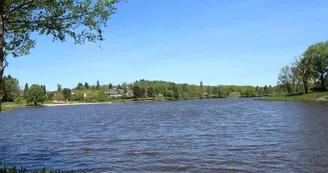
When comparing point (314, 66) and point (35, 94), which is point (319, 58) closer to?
point (314, 66)

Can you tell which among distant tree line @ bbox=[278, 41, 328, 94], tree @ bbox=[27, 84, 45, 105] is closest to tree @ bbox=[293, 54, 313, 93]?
distant tree line @ bbox=[278, 41, 328, 94]

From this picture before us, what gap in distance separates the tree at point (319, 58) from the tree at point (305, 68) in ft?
5.32

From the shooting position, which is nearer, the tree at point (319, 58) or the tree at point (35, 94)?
the tree at point (319, 58)

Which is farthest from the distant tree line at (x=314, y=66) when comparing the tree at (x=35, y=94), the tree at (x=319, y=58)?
the tree at (x=35, y=94)

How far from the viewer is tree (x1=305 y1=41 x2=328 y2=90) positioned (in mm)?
107812

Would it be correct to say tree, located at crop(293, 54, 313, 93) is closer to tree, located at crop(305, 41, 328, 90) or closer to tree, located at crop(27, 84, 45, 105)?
tree, located at crop(305, 41, 328, 90)

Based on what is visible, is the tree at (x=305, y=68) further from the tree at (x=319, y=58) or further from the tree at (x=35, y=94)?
the tree at (x=35, y=94)

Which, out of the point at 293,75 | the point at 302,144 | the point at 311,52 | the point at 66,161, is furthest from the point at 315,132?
the point at 293,75

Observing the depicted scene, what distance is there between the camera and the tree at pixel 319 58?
108 metres

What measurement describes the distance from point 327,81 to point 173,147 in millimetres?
112992

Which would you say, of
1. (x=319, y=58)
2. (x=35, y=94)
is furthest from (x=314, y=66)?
(x=35, y=94)

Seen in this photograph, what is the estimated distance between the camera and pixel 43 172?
35.6 feet

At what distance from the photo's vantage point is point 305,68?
115 metres

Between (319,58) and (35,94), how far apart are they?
14381 centimetres
